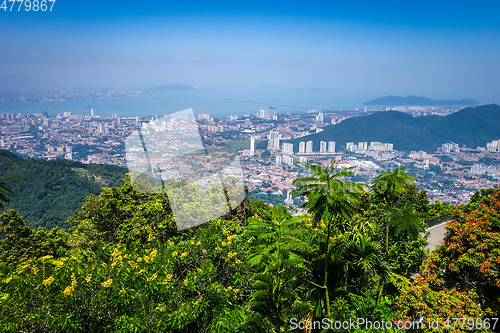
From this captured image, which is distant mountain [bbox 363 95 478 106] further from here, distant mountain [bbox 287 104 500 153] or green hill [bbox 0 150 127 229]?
green hill [bbox 0 150 127 229]

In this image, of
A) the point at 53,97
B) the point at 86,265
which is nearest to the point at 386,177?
the point at 86,265

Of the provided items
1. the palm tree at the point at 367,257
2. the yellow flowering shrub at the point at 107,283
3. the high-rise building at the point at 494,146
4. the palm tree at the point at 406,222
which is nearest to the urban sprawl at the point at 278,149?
the high-rise building at the point at 494,146

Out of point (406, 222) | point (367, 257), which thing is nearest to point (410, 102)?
point (406, 222)

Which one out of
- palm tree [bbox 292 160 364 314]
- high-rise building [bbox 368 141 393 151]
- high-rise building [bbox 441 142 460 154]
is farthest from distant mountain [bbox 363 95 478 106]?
palm tree [bbox 292 160 364 314]

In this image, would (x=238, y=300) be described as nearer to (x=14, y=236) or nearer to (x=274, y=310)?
(x=274, y=310)

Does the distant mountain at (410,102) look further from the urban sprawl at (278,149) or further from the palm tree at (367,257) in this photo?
the palm tree at (367,257)
